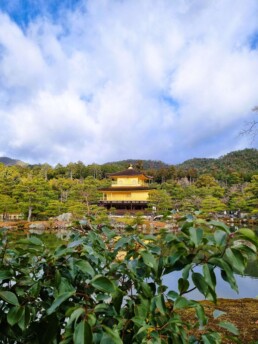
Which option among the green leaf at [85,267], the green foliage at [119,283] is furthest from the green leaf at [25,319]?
the green leaf at [85,267]

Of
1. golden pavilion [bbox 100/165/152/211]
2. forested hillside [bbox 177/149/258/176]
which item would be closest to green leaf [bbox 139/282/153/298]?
golden pavilion [bbox 100/165/152/211]

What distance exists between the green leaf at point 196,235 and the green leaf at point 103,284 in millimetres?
209

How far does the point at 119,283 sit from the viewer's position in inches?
35.8

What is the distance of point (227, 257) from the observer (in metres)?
0.68

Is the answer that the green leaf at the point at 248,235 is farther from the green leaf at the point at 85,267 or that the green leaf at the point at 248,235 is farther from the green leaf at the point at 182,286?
the green leaf at the point at 85,267

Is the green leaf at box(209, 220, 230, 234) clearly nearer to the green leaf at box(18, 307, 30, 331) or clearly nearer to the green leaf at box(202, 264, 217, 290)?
the green leaf at box(202, 264, 217, 290)

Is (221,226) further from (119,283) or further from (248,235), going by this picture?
(119,283)

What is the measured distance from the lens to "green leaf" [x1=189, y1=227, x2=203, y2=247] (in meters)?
0.69

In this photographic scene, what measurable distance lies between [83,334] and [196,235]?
0.32 metres

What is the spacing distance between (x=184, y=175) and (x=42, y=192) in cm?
2302

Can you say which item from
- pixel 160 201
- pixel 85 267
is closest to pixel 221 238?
pixel 85 267

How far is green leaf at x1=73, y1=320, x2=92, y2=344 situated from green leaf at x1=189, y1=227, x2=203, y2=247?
29cm

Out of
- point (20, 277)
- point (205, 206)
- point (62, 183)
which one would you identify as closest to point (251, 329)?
point (20, 277)

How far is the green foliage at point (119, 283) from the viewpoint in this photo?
68cm
